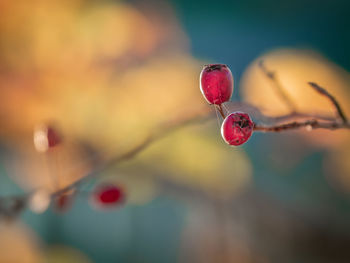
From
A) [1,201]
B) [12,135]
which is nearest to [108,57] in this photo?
[12,135]

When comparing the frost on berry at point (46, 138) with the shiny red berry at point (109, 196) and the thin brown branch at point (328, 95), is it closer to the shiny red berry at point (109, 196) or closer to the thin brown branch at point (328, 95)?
the shiny red berry at point (109, 196)

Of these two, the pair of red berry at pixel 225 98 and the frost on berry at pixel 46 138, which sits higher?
the pair of red berry at pixel 225 98

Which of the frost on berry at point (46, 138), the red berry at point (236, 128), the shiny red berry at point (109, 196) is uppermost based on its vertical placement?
the red berry at point (236, 128)

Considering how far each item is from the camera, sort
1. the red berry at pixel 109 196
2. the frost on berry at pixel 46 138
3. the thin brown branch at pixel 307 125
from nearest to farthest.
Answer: the thin brown branch at pixel 307 125, the frost on berry at pixel 46 138, the red berry at pixel 109 196

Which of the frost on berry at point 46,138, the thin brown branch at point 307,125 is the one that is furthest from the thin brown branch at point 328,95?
the frost on berry at point 46,138

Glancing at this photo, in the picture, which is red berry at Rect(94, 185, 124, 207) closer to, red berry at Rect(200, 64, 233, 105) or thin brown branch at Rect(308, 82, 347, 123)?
red berry at Rect(200, 64, 233, 105)

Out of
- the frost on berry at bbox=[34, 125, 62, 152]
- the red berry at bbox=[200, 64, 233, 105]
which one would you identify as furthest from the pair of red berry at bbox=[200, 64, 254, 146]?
the frost on berry at bbox=[34, 125, 62, 152]

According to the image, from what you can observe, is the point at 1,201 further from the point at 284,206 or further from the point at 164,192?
the point at 284,206

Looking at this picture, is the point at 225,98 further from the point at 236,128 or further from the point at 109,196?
the point at 109,196
